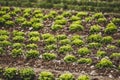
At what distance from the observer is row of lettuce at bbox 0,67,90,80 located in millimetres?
10188

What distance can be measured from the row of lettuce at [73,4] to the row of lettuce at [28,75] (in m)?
6.59

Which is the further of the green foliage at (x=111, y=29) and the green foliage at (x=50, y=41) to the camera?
the green foliage at (x=111, y=29)

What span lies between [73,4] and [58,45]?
515cm

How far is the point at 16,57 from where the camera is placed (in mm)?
11930

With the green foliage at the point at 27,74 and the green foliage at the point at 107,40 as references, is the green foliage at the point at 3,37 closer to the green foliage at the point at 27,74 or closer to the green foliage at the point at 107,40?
the green foliage at the point at 27,74

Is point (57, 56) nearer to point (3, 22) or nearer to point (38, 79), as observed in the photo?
point (38, 79)

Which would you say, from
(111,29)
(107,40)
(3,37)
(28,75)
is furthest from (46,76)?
(111,29)

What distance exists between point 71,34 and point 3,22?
12.5 feet

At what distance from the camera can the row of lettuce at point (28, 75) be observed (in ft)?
33.4

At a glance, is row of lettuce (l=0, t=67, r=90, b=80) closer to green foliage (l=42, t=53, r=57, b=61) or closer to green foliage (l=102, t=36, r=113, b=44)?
green foliage (l=42, t=53, r=57, b=61)

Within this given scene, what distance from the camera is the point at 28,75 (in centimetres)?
1045

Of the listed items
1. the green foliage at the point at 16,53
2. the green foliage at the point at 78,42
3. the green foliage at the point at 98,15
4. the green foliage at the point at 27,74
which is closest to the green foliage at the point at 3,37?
the green foliage at the point at 16,53

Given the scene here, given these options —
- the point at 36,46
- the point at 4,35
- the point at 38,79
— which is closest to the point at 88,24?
the point at 36,46

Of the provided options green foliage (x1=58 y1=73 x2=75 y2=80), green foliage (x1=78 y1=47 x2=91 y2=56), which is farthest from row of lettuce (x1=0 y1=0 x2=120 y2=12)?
green foliage (x1=58 y1=73 x2=75 y2=80)
